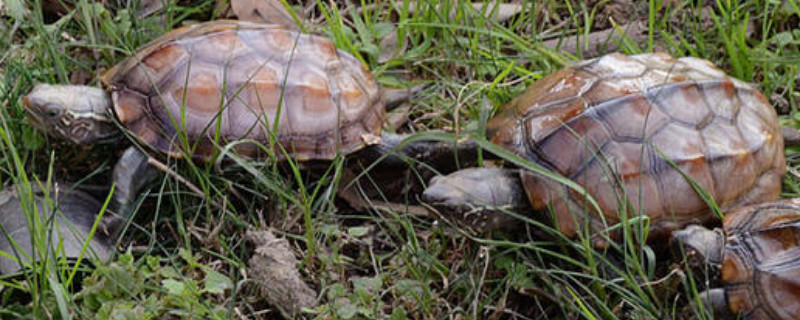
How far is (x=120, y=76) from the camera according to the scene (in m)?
3.07

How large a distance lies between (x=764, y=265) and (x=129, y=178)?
1996 mm

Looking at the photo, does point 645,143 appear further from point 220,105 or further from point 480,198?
point 220,105

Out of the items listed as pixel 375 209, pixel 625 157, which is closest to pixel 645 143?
pixel 625 157

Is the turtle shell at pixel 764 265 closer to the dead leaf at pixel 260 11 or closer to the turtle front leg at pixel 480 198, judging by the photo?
the turtle front leg at pixel 480 198

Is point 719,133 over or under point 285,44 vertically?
under

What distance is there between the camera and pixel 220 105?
9.44 ft

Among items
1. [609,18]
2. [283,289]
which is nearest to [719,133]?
[609,18]

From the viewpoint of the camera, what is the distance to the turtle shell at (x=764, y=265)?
8.15ft

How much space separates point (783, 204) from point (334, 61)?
62.1 inches

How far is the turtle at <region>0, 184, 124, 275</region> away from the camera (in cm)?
263

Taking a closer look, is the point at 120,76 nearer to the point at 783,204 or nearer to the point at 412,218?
the point at 412,218

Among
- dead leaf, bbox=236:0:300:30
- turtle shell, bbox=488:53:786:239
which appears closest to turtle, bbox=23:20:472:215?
turtle shell, bbox=488:53:786:239

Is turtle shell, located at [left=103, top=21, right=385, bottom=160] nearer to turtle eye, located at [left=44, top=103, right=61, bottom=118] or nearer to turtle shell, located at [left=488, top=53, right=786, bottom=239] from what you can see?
turtle eye, located at [left=44, top=103, right=61, bottom=118]

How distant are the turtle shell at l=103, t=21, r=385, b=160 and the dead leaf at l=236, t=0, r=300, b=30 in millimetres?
532
